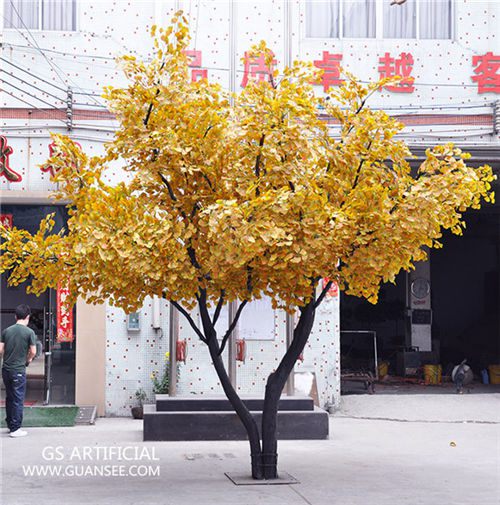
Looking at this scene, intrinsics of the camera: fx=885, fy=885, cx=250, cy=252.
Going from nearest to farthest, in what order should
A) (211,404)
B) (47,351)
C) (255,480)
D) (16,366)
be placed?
1. (255,480)
2. (16,366)
3. (211,404)
4. (47,351)

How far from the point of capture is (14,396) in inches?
473

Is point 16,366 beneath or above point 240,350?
beneath

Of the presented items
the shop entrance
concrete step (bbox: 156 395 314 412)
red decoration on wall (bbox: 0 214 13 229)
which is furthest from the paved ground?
red decoration on wall (bbox: 0 214 13 229)

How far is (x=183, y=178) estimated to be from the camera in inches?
347

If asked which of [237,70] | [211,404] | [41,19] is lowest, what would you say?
[211,404]

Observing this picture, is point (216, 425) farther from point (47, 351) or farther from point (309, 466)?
point (47, 351)

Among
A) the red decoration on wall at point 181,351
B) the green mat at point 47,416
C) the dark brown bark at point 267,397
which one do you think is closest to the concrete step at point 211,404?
the red decoration on wall at point 181,351

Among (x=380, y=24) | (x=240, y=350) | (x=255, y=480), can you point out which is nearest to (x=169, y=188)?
(x=255, y=480)

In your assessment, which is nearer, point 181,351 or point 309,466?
point 309,466

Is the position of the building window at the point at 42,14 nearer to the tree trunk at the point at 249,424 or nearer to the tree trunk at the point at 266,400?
the tree trunk at the point at 266,400

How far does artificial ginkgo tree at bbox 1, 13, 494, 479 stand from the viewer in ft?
26.7

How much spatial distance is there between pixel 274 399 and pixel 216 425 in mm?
3171

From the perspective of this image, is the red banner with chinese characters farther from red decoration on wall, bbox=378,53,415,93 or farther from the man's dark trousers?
red decoration on wall, bbox=378,53,415,93

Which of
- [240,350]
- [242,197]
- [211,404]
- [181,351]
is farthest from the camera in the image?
[240,350]
